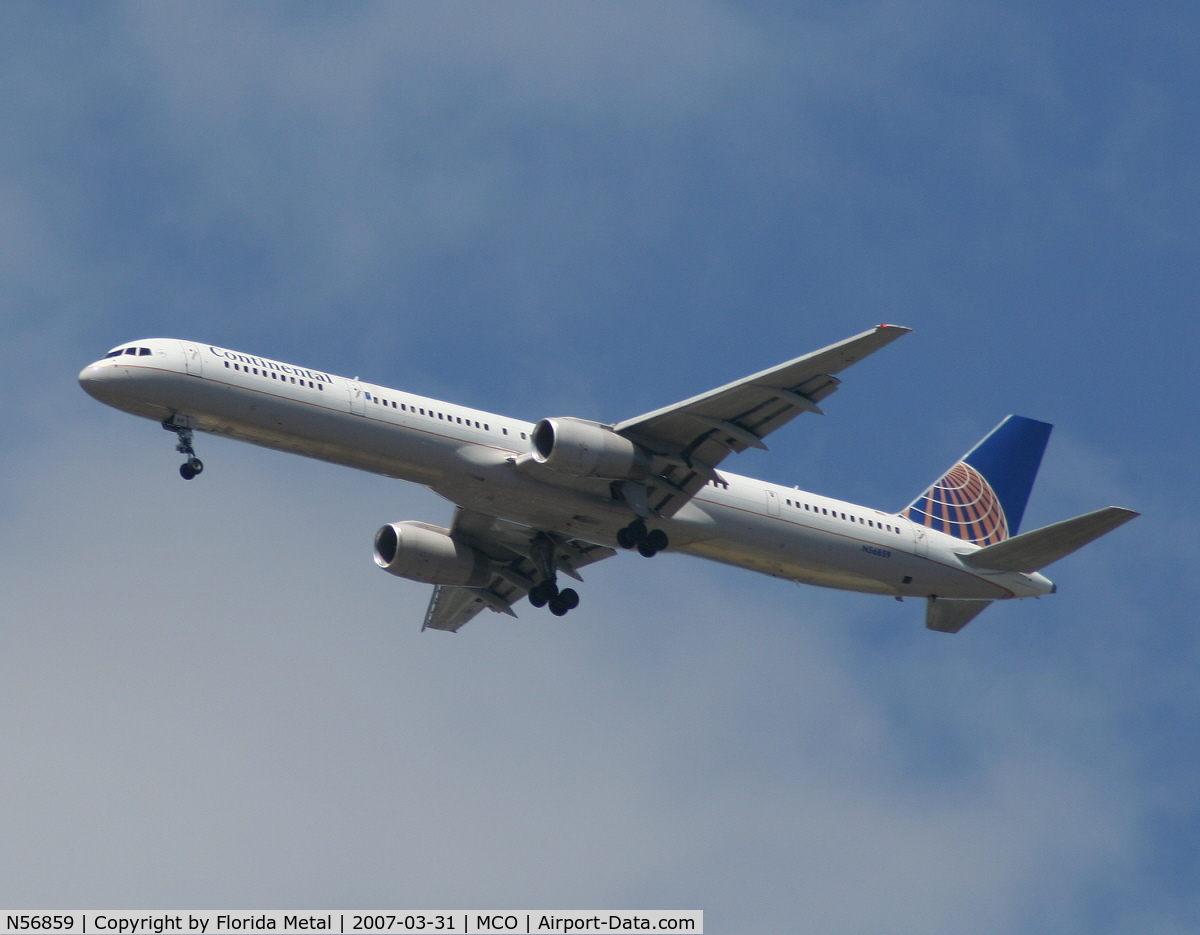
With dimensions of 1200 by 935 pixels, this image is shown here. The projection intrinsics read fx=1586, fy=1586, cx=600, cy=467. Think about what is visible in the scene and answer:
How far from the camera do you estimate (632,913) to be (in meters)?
35.2

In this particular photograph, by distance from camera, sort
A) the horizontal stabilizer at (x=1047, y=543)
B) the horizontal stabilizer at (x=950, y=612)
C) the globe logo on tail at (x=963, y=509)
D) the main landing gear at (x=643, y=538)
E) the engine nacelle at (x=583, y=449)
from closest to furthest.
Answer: the engine nacelle at (x=583, y=449) < the horizontal stabilizer at (x=1047, y=543) < the main landing gear at (x=643, y=538) < the horizontal stabilizer at (x=950, y=612) < the globe logo on tail at (x=963, y=509)

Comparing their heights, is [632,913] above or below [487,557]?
below

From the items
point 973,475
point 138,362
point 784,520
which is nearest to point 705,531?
point 784,520

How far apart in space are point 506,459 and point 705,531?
247 inches

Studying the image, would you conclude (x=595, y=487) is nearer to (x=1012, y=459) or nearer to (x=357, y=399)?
(x=357, y=399)

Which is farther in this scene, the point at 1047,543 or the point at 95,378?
the point at 1047,543

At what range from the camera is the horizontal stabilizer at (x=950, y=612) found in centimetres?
4900

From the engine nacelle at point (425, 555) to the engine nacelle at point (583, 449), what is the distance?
8315mm

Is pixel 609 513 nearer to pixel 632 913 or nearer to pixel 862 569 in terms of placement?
pixel 862 569

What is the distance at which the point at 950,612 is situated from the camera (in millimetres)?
49250

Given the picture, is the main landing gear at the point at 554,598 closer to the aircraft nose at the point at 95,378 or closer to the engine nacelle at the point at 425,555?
the engine nacelle at the point at 425,555

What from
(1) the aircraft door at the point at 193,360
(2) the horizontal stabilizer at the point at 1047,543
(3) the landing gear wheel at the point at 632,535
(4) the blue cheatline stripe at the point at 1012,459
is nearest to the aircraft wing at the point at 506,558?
(3) the landing gear wheel at the point at 632,535

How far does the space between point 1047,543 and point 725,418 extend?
418 inches

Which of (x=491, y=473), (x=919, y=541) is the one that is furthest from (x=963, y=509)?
(x=491, y=473)
